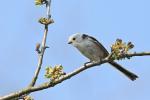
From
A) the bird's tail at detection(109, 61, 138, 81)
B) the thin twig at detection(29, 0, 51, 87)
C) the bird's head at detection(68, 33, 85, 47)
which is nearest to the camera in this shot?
the thin twig at detection(29, 0, 51, 87)

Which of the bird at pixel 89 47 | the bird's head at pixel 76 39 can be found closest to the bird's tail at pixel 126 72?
the bird at pixel 89 47

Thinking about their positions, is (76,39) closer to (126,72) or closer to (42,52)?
(126,72)

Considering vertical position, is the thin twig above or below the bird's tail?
above

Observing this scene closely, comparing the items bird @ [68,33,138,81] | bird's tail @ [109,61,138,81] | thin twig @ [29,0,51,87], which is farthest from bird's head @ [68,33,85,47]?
thin twig @ [29,0,51,87]

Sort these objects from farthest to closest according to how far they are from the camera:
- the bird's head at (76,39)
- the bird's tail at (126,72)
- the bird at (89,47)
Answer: the bird's head at (76,39), the bird at (89,47), the bird's tail at (126,72)

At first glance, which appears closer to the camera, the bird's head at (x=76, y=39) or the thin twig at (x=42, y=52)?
the thin twig at (x=42, y=52)

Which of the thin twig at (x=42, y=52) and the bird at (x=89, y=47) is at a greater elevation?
the thin twig at (x=42, y=52)

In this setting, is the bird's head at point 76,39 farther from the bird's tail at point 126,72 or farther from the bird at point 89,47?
the bird's tail at point 126,72

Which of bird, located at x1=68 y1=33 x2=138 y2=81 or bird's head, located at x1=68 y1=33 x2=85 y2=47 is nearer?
bird, located at x1=68 y1=33 x2=138 y2=81

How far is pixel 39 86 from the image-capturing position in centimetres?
475

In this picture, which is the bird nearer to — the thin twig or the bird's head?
the bird's head

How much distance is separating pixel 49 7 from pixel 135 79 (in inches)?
100

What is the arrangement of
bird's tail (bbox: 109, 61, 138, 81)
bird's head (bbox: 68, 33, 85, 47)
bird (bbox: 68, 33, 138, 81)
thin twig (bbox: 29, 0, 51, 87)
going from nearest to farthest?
thin twig (bbox: 29, 0, 51, 87)
bird's tail (bbox: 109, 61, 138, 81)
bird (bbox: 68, 33, 138, 81)
bird's head (bbox: 68, 33, 85, 47)

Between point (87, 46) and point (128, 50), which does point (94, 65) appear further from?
point (87, 46)
